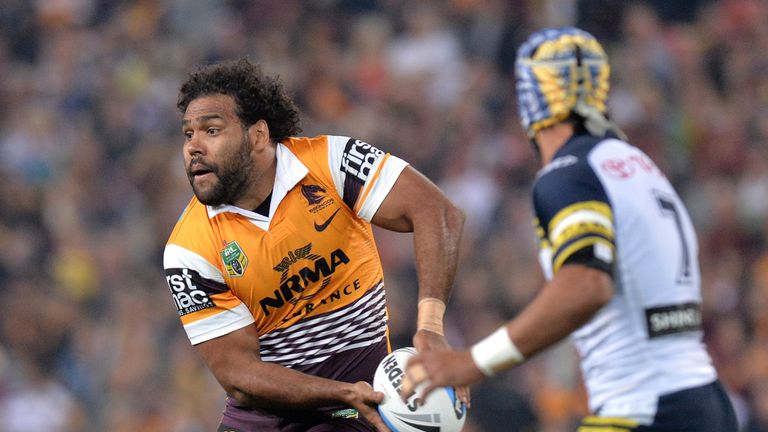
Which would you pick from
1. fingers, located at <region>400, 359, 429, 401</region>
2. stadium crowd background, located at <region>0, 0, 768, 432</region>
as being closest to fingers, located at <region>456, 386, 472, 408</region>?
fingers, located at <region>400, 359, 429, 401</region>

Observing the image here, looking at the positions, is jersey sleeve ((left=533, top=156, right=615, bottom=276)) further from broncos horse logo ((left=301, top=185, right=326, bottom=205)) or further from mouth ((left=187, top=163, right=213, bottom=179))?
mouth ((left=187, top=163, right=213, bottom=179))

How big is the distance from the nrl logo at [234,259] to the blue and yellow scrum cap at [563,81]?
5.51ft

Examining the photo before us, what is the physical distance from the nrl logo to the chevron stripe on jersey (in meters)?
0.37

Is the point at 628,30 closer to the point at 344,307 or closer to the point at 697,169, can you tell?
the point at 697,169

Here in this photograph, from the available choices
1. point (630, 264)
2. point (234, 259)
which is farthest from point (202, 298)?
point (630, 264)

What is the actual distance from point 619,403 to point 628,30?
8.91m

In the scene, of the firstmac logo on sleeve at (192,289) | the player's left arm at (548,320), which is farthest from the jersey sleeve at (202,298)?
the player's left arm at (548,320)

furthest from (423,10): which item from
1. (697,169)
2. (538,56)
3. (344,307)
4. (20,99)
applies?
(538,56)

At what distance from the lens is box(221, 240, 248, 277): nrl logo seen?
5441 millimetres

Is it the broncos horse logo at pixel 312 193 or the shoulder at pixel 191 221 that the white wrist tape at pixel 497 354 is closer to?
the broncos horse logo at pixel 312 193

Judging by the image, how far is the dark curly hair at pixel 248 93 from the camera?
18.4 ft

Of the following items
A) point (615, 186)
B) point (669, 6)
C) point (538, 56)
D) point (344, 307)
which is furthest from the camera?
point (669, 6)

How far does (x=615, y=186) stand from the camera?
13.2 ft

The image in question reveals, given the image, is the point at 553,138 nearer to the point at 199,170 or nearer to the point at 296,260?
the point at 296,260
